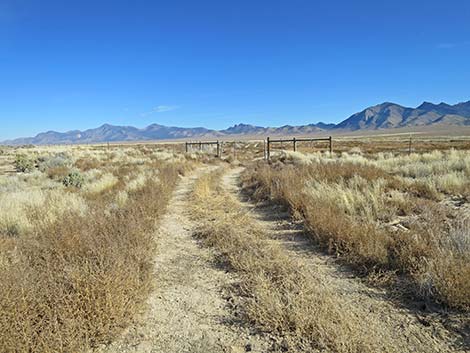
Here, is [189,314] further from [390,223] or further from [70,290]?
[390,223]

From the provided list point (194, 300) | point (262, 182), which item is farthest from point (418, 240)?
point (262, 182)

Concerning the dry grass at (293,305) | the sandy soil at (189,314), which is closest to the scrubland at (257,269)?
the dry grass at (293,305)

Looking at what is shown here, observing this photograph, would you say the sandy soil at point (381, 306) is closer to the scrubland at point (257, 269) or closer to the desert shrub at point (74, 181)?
the scrubland at point (257, 269)

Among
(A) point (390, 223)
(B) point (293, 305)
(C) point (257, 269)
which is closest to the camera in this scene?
(B) point (293, 305)

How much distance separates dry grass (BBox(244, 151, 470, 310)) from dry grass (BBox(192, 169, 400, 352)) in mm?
1060

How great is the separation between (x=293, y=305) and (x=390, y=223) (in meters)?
4.86

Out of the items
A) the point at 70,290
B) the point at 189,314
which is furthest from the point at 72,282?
the point at 189,314

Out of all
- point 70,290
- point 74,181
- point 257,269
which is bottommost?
point 257,269

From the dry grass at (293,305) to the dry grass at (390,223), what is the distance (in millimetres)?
1060

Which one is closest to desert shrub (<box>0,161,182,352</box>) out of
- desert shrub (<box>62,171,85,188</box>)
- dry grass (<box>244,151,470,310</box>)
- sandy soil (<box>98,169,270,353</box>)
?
sandy soil (<box>98,169,270,353</box>)

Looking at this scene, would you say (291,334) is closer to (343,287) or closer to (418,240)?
(343,287)

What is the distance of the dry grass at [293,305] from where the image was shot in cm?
346

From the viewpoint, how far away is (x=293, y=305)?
3939 millimetres

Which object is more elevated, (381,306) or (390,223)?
(390,223)
